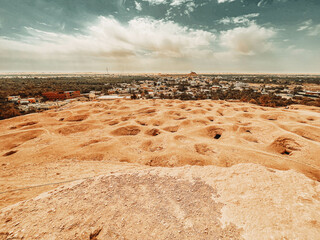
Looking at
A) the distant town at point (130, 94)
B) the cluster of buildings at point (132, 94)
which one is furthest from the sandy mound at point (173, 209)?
the cluster of buildings at point (132, 94)

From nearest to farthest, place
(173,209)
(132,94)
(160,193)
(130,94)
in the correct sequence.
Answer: (173,209) → (160,193) → (132,94) → (130,94)

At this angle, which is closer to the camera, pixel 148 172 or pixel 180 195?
pixel 180 195

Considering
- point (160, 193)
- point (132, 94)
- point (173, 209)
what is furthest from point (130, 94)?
point (173, 209)

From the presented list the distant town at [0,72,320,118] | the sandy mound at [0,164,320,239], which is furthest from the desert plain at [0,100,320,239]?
the distant town at [0,72,320,118]

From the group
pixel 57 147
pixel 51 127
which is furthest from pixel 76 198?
pixel 51 127

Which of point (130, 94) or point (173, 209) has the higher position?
point (173, 209)

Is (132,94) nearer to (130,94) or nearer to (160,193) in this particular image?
(130,94)

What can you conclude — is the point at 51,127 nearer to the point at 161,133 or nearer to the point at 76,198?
the point at 161,133

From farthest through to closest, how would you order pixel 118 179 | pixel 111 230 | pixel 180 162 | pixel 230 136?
pixel 230 136 → pixel 180 162 → pixel 118 179 → pixel 111 230
